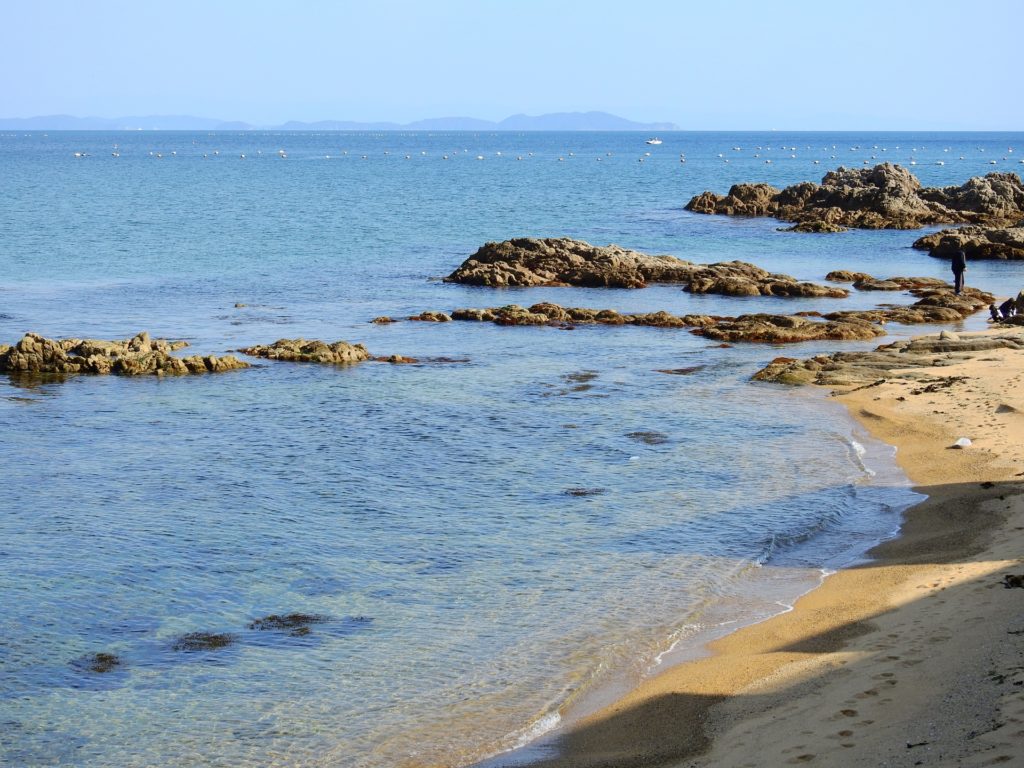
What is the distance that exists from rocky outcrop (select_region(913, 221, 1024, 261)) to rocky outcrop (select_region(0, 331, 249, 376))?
40.1 metres

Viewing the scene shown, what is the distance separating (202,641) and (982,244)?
5293cm

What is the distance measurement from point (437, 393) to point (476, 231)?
149 feet

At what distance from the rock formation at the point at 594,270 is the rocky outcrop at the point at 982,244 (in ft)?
46.5

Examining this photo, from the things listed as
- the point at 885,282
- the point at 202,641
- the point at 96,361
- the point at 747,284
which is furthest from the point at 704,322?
the point at 202,641

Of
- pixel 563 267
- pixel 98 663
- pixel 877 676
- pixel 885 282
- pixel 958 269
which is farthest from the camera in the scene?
pixel 563 267

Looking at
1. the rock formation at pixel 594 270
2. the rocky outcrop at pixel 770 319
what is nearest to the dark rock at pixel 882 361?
the rocky outcrop at pixel 770 319

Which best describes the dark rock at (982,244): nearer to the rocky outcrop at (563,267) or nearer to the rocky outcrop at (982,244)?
the rocky outcrop at (982,244)

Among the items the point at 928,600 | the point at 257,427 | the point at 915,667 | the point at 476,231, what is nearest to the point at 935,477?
the point at 928,600

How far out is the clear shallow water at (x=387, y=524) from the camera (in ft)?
41.7

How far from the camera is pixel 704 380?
3042cm

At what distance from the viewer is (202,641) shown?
47.0ft

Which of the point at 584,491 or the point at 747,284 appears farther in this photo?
the point at 747,284

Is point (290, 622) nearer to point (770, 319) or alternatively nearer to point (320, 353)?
point (320, 353)

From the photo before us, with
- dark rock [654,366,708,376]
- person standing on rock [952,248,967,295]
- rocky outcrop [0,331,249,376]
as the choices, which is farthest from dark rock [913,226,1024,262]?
rocky outcrop [0,331,249,376]
